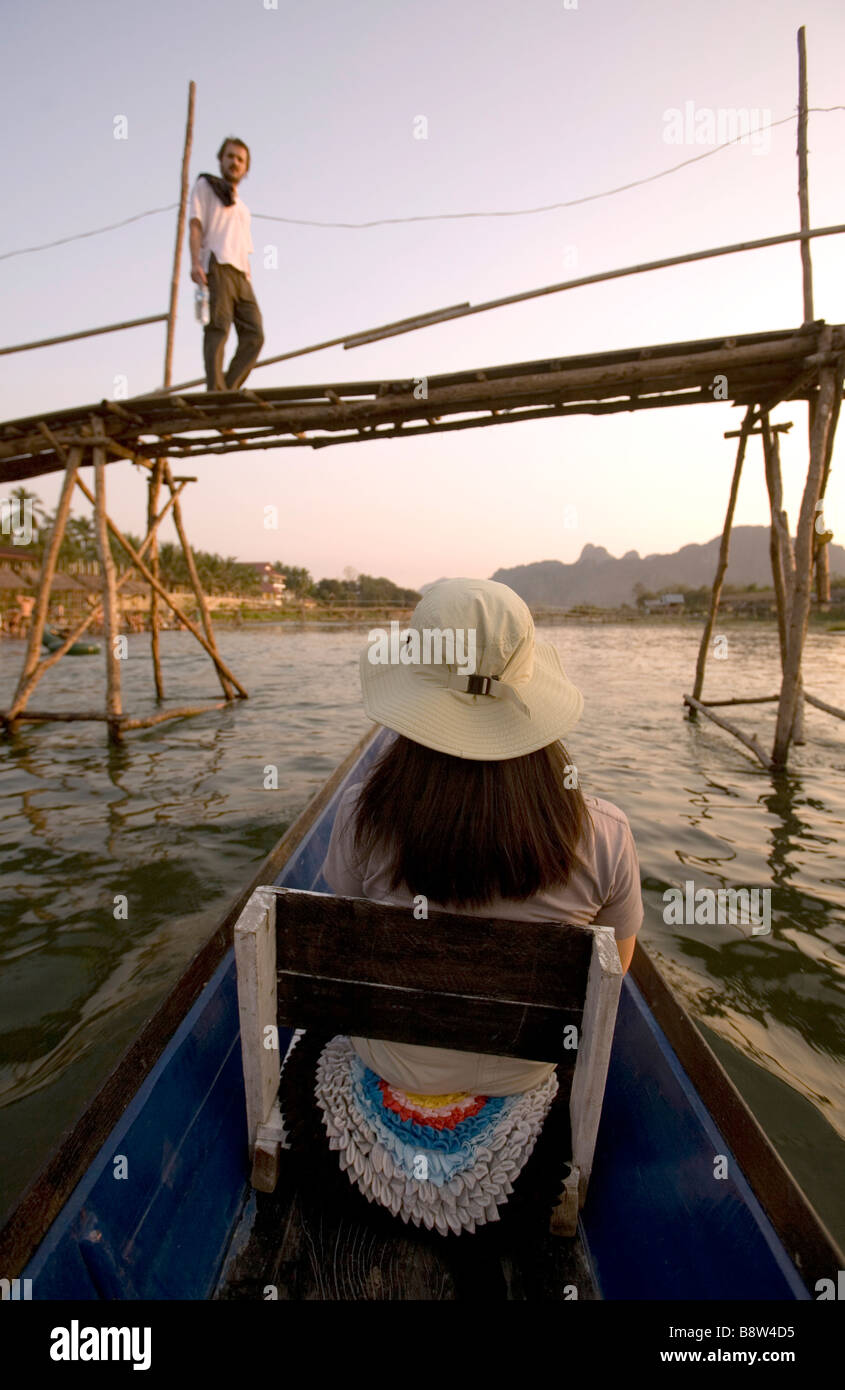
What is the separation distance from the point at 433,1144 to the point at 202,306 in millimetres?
7104

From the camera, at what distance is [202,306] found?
20.0 ft

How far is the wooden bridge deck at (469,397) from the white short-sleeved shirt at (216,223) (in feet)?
4.55

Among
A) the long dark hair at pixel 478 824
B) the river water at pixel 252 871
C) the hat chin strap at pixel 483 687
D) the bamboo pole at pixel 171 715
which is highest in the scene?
the hat chin strap at pixel 483 687

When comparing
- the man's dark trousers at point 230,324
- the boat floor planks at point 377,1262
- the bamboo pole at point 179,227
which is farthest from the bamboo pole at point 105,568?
the boat floor planks at point 377,1262

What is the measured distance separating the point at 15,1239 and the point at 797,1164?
8.49 feet

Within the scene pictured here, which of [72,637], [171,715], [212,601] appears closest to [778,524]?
[171,715]

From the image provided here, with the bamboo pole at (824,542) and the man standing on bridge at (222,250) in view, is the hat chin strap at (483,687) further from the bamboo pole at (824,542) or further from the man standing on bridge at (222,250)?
the man standing on bridge at (222,250)

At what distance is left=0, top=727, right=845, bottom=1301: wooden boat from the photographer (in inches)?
48.3

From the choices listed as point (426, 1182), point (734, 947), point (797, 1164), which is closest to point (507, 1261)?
point (426, 1182)

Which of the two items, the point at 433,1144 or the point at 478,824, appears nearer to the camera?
the point at 478,824

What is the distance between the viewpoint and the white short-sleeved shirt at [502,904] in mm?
1436

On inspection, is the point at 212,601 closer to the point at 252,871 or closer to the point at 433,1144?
the point at 252,871
